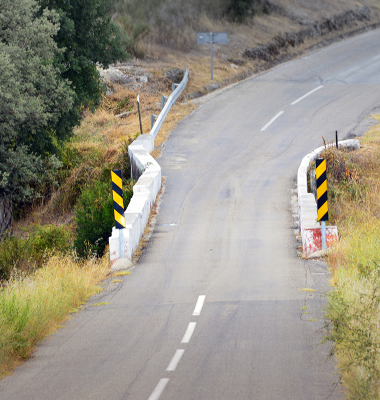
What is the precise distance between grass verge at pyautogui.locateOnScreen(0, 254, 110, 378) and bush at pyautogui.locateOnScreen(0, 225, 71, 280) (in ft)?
11.3

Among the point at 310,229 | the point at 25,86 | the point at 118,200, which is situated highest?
the point at 25,86

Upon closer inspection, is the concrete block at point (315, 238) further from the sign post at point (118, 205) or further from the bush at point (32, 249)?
the bush at point (32, 249)

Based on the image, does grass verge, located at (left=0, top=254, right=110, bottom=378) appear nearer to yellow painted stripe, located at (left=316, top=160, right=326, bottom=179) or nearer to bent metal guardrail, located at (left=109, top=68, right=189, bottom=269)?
bent metal guardrail, located at (left=109, top=68, right=189, bottom=269)

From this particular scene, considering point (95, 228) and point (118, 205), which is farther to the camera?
point (95, 228)

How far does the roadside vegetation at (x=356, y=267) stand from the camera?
6.20 metres

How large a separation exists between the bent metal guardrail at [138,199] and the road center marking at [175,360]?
471 cm

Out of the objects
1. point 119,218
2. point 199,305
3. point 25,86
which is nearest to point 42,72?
point 25,86

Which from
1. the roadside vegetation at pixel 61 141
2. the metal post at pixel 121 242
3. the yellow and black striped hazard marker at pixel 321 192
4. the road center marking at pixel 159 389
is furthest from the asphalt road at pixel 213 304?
the yellow and black striped hazard marker at pixel 321 192

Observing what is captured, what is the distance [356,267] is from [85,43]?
1380 centimetres

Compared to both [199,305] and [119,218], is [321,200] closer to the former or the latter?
[199,305]

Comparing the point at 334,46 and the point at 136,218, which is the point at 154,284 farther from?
the point at 334,46

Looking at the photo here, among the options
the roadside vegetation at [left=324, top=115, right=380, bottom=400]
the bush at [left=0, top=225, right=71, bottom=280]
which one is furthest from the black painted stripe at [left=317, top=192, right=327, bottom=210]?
the bush at [left=0, top=225, right=71, bottom=280]

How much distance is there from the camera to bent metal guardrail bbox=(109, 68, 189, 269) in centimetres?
1220

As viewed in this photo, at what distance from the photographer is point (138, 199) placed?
14.7 m
